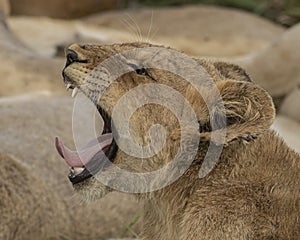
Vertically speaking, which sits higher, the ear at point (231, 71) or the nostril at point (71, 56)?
the nostril at point (71, 56)

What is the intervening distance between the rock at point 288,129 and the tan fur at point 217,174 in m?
2.46

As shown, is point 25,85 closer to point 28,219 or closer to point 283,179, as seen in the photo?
point 28,219

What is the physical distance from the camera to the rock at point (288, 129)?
20.5ft

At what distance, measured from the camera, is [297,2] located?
36.7 ft

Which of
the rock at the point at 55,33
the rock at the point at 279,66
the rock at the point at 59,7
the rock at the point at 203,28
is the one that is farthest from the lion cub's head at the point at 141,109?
the rock at the point at 59,7

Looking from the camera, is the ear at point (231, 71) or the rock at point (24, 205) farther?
the rock at point (24, 205)

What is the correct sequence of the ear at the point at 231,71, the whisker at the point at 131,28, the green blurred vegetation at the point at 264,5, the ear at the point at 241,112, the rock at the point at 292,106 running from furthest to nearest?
the green blurred vegetation at the point at 264,5 < the rock at the point at 292,106 < the whisker at the point at 131,28 < the ear at the point at 231,71 < the ear at the point at 241,112

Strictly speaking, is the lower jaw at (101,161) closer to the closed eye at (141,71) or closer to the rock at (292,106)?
the closed eye at (141,71)

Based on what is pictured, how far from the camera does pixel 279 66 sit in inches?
291

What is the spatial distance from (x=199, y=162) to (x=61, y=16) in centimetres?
708

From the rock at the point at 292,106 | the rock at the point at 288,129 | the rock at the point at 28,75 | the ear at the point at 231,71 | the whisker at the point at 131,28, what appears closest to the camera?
the ear at the point at 231,71

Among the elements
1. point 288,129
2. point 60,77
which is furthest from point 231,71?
point 60,77

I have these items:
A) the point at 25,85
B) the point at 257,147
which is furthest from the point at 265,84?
the point at 257,147

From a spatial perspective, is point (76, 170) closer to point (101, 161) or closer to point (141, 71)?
point (101, 161)
